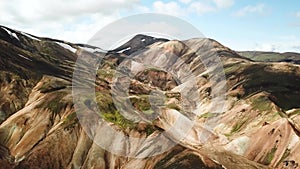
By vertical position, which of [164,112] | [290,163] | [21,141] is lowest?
[290,163]

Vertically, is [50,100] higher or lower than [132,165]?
higher

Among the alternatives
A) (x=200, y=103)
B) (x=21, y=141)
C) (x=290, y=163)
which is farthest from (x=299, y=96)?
(x=21, y=141)

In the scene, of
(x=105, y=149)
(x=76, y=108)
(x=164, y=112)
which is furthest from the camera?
(x=164, y=112)

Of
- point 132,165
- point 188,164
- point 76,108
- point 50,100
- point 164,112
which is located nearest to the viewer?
point 188,164

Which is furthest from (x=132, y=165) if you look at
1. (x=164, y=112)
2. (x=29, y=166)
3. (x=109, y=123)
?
Result: (x=164, y=112)

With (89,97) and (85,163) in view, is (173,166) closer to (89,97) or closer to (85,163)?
(85,163)

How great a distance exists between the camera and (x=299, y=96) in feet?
562

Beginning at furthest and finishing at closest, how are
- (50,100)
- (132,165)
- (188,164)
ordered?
1. (50,100)
2. (132,165)
3. (188,164)

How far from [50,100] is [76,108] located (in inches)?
514

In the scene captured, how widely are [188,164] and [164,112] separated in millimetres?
40064

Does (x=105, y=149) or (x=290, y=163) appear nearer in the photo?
(x=105, y=149)

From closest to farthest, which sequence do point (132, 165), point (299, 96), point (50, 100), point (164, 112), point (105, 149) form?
1. point (132, 165)
2. point (105, 149)
3. point (50, 100)
4. point (164, 112)
5. point (299, 96)

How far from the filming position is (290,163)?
99.2 metres

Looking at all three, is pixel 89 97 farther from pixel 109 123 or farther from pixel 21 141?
pixel 21 141
